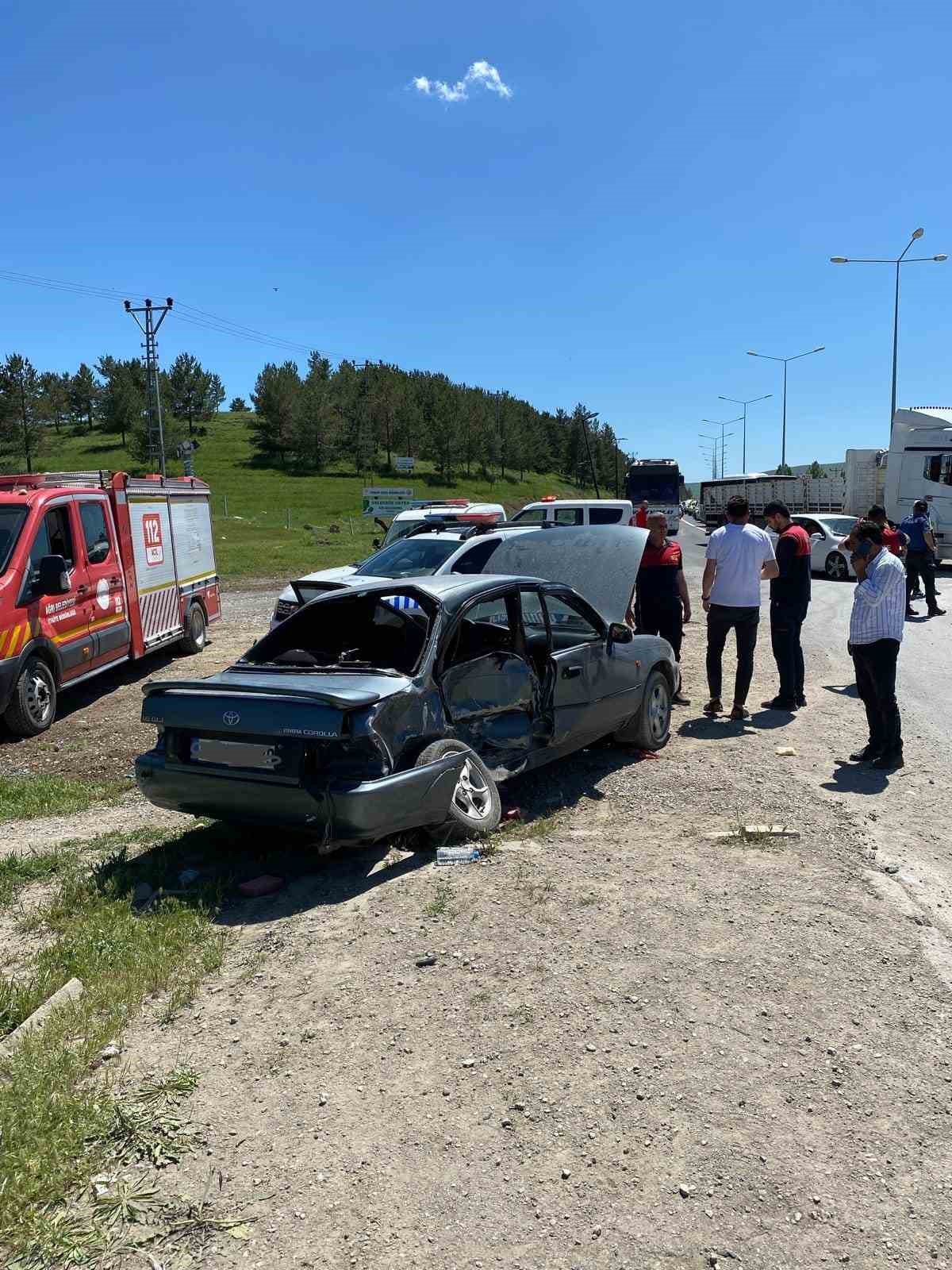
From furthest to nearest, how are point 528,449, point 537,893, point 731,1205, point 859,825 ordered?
point 528,449
point 859,825
point 537,893
point 731,1205

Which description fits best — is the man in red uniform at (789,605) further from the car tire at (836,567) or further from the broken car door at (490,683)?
the car tire at (836,567)

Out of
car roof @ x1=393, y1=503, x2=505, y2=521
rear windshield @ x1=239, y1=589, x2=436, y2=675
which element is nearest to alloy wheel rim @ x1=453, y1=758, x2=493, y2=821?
rear windshield @ x1=239, y1=589, x2=436, y2=675

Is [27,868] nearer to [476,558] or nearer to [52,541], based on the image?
[52,541]

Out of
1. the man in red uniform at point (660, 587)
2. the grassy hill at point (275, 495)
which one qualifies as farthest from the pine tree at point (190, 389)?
the man in red uniform at point (660, 587)

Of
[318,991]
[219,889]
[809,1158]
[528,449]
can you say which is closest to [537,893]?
[318,991]

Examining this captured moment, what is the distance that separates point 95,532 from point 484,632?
617cm

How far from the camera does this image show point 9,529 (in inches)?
354

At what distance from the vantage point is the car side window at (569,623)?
666cm

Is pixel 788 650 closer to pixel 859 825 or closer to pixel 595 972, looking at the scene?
pixel 859 825

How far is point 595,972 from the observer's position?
3863mm

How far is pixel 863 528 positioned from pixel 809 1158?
17.4 feet

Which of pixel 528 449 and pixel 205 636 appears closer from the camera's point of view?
pixel 205 636

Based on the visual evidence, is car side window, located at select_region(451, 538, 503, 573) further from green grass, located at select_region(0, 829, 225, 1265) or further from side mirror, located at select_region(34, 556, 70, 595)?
green grass, located at select_region(0, 829, 225, 1265)

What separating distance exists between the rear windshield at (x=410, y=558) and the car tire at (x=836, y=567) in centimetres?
→ 1364
